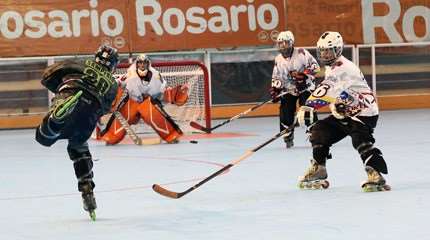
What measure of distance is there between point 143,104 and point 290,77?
6.97 ft

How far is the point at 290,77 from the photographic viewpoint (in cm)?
1120

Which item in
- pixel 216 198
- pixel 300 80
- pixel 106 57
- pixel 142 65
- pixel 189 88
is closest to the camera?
pixel 106 57

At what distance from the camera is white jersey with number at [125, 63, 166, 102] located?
1233cm

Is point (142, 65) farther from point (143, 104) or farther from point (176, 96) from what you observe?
point (176, 96)

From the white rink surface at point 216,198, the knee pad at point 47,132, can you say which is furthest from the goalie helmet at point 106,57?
the white rink surface at point 216,198

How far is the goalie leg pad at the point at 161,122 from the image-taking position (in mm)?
12294

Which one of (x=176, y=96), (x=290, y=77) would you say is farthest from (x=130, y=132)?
(x=290, y=77)

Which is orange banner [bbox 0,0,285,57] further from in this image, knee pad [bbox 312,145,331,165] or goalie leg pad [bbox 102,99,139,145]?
knee pad [bbox 312,145,331,165]

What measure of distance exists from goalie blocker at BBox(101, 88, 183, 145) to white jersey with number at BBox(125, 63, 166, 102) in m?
0.07

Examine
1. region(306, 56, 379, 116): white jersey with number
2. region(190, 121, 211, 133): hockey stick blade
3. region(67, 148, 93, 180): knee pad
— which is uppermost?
region(306, 56, 379, 116): white jersey with number

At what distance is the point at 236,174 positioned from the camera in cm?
852

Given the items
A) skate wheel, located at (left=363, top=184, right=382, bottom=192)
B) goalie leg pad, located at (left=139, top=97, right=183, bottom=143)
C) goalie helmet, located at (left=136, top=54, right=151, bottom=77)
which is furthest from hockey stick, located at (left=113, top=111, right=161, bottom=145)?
skate wheel, located at (left=363, top=184, right=382, bottom=192)

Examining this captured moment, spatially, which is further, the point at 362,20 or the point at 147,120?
the point at 362,20

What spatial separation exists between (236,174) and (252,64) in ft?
26.1
